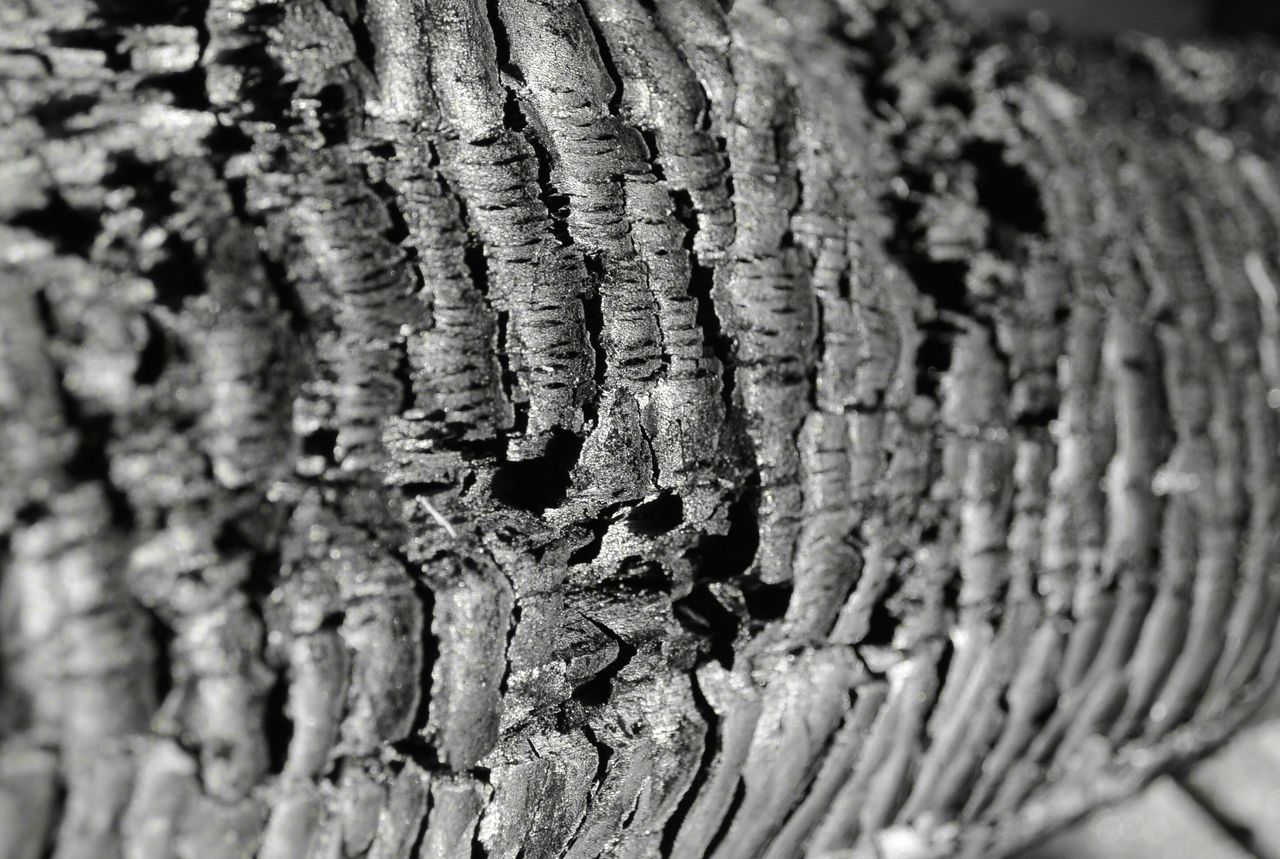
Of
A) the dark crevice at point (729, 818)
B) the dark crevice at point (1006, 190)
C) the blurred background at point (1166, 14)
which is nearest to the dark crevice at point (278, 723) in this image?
the dark crevice at point (729, 818)

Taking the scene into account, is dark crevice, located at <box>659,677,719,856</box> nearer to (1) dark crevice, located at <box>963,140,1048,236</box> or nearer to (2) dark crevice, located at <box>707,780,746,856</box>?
(2) dark crevice, located at <box>707,780,746,856</box>

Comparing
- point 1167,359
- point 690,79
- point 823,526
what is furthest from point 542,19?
point 1167,359

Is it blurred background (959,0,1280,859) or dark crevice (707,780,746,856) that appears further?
blurred background (959,0,1280,859)

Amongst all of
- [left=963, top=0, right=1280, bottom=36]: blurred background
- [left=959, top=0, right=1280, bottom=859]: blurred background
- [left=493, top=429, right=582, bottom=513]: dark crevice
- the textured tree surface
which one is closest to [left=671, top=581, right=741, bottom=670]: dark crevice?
the textured tree surface

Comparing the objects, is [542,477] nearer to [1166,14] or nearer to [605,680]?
[605,680]

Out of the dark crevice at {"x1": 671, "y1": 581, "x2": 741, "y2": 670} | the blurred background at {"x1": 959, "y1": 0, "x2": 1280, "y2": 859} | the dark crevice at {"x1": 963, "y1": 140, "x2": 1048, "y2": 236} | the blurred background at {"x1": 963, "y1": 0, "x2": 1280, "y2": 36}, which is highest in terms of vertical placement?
the blurred background at {"x1": 963, "y1": 0, "x2": 1280, "y2": 36}

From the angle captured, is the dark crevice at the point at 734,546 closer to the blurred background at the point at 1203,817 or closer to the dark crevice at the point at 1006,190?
the dark crevice at the point at 1006,190

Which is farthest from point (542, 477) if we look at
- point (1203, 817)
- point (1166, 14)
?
point (1166, 14)
